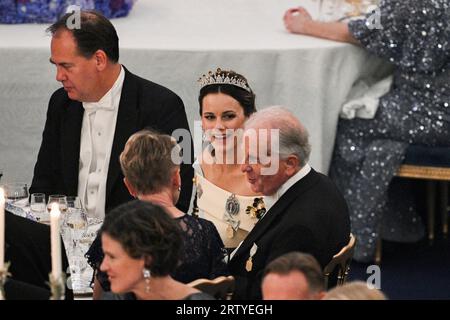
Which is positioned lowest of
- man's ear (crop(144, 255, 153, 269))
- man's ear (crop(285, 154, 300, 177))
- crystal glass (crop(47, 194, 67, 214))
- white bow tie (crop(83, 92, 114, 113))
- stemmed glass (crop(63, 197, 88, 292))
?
stemmed glass (crop(63, 197, 88, 292))

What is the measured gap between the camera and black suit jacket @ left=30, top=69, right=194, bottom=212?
16.4ft

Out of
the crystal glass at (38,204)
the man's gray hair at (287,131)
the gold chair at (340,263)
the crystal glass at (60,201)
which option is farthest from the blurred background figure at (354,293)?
the crystal glass at (38,204)

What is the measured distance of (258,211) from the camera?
4.62 metres

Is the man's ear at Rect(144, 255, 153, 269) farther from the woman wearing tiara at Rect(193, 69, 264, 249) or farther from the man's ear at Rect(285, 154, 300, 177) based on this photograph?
the woman wearing tiara at Rect(193, 69, 264, 249)

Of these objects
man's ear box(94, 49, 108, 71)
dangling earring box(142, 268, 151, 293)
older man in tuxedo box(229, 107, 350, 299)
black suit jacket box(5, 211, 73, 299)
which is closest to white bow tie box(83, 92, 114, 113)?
man's ear box(94, 49, 108, 71)

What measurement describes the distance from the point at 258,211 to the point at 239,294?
0.66 m

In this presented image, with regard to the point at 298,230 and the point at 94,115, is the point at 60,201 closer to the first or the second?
the point at 94,115

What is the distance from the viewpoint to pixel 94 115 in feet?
16.7

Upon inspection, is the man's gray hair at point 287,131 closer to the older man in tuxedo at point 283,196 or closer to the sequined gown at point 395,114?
the older man in tuxedo at point 283,196

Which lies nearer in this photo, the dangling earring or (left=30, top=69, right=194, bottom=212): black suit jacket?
the dangling earring

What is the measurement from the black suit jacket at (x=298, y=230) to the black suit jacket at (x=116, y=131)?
31.6 inches

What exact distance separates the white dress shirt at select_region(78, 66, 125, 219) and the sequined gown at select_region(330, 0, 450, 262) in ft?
5.97

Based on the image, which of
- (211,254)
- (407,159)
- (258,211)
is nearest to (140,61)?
(407,159)

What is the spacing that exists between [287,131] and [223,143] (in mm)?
630
